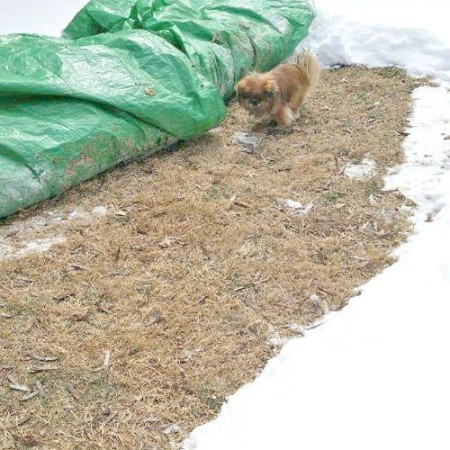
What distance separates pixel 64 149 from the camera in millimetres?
4344

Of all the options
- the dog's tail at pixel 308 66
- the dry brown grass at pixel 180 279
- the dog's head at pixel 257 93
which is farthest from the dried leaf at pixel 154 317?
the dog's tail at pixel 308 66

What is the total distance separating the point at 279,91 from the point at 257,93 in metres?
0.28

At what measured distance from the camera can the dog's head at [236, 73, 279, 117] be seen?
527 cm

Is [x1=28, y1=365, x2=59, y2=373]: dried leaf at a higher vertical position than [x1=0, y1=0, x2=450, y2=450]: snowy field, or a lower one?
lower

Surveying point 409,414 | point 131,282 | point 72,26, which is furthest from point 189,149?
point 409,414

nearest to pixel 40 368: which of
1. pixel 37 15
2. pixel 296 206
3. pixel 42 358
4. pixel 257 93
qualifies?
pixel 42 358

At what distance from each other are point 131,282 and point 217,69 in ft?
9.81

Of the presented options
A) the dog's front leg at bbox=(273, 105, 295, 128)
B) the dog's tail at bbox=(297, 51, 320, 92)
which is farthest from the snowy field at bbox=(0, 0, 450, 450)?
the dog's tail at bbox=(297, 51, 320, 92)

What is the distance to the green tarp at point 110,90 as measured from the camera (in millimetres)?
4270

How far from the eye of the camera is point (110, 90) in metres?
4.72

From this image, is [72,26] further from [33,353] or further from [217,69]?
[33,353]

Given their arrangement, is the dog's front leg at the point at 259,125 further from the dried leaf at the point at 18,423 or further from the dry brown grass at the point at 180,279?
the dried leaf at the point at 18,423

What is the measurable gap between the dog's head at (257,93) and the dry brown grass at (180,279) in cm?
38

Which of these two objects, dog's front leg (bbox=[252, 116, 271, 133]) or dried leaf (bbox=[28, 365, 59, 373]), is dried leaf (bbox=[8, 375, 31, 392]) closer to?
dried leaf (bbox=[28, 365, 59, 373])
